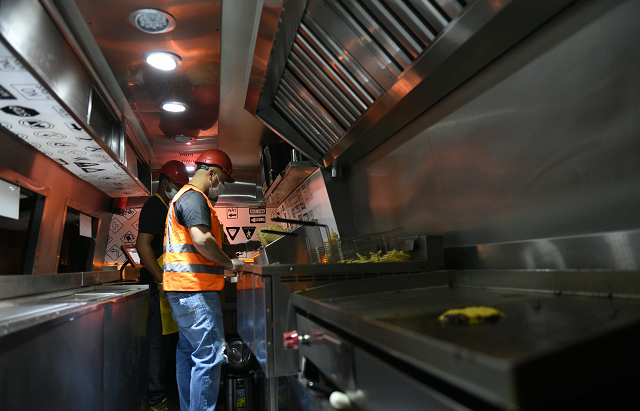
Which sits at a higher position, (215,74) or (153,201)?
(215,74)

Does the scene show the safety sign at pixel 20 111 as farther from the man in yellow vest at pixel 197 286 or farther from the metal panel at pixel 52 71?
the man in yellow vest at pixel 197 286

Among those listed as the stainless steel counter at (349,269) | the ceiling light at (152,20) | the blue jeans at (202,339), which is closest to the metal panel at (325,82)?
the ceiling light at (152,20)

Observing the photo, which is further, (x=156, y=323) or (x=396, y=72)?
(x=156, y=323)

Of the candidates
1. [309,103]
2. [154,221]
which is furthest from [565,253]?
[154,221]

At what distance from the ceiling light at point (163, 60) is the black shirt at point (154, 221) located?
117 centimetres

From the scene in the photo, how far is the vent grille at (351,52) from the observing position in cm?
150

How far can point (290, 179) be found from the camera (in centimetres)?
343

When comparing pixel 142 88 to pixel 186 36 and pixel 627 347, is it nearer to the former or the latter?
pixel 186 36

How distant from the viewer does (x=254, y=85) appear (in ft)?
7.86

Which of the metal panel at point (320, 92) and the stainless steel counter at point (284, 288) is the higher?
the metal panel at point (320, 92)

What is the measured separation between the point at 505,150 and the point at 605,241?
1.67ft

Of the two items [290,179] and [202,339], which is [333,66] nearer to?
[290,179]

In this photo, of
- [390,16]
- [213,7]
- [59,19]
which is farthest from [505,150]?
[59,19]

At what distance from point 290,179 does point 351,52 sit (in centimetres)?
171
